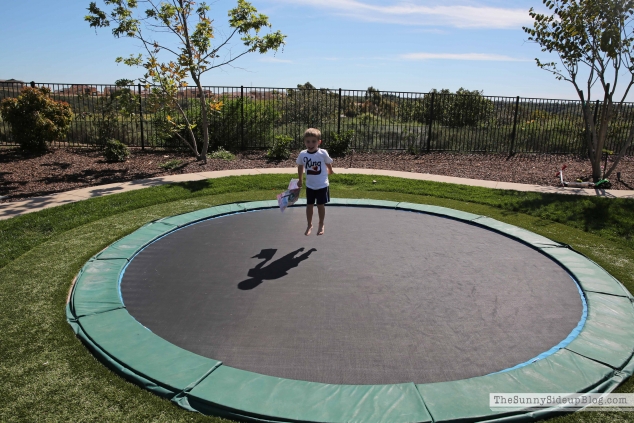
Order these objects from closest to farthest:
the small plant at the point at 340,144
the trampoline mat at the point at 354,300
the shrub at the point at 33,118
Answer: the trampoline mat at the point at 354,300, the shrub at the point at 33,118, the small plant at the point at 340,144

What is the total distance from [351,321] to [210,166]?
574 centimetres

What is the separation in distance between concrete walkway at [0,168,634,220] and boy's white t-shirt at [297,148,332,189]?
321cm

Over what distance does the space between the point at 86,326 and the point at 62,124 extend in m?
7.53

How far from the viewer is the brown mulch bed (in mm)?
6787

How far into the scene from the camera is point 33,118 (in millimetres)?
8422

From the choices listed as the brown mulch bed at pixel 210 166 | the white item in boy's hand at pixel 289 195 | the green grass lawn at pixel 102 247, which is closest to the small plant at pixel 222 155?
the brown mulch bed at pixel 210 166

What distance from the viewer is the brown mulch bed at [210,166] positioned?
6.79 meters

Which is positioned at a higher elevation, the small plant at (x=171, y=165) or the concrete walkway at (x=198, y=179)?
the small plant at (x=171, y=165)

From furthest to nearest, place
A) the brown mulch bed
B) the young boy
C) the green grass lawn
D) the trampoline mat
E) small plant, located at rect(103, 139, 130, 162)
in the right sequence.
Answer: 1. small plant, located at rect(103, 139, 130, 162)
2. the brown mulch bed
3. the young boy
4. the trampoline mat
5. the green grass lawn

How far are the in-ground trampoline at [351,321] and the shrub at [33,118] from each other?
5525 mm

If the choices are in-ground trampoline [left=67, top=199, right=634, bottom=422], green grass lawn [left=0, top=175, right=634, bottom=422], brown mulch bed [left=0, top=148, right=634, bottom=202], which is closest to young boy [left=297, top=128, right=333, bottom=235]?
in-ground trampoline [left=67, top=199, right=634, bottom=422]

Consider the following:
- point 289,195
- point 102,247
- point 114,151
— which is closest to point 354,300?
point 289,195

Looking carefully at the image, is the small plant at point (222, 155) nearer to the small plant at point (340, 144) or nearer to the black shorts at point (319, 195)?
the small plant at point (340, 144)

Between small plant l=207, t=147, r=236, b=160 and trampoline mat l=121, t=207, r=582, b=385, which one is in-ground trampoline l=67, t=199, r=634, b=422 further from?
small plant l=207, t=147, r=236, b=160
